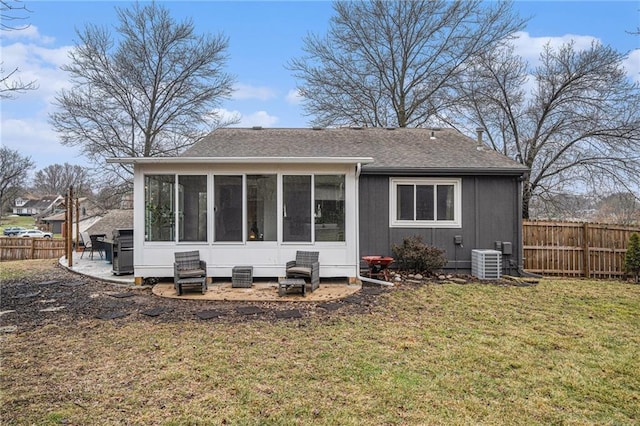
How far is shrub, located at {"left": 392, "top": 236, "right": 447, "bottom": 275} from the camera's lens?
8.16 m

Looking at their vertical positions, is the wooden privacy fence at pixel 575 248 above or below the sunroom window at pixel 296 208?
below

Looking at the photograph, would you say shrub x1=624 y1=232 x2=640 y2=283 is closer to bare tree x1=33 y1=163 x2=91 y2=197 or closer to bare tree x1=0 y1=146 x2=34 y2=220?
bare tree x1=0 y1=146 x2=34 y2=220

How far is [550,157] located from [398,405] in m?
14.2

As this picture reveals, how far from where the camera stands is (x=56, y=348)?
161 inches

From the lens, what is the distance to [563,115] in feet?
43.8

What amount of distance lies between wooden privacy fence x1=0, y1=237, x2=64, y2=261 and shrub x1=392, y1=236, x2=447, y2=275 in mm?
14771

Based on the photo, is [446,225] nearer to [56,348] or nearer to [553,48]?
[56,348]

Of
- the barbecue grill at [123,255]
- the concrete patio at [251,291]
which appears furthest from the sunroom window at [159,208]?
the barbecue grill at [123,255]

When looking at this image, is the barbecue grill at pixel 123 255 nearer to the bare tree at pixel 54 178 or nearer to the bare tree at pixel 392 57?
the bare tree at pixel 392 57

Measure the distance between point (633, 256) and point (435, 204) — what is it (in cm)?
Answer: 534

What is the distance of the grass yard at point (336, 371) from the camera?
9.12ft

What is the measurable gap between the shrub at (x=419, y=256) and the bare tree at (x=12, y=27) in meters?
7.68

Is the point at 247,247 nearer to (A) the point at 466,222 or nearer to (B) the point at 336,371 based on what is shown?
(B) the point at 336,371

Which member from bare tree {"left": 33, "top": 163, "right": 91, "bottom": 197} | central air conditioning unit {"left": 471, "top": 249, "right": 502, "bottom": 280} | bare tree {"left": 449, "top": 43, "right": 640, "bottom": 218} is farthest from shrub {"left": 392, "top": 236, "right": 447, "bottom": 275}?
bare tree {"left": 33, "top": 163, "right": 91, "bottom": 197}
